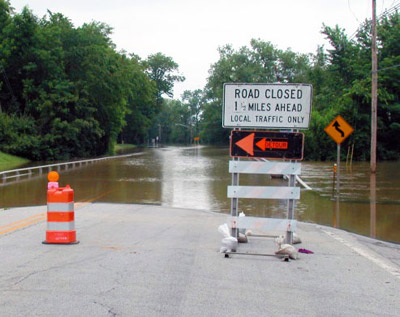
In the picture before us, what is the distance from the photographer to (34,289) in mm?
5461

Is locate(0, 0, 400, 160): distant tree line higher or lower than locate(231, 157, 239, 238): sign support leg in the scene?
higher

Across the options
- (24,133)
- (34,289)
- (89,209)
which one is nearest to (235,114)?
(34,289)

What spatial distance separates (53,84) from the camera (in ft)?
139

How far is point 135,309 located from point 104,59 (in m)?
43.7

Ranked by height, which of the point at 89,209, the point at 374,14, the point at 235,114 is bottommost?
the point at 89,209

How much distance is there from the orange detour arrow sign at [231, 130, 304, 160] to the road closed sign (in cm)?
23

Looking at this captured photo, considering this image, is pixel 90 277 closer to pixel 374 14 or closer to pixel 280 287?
pixel 280 287

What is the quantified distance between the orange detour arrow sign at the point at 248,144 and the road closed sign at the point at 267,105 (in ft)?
1.08

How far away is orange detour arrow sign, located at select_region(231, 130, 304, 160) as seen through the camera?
7543 millimetres

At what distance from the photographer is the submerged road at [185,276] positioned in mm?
4941

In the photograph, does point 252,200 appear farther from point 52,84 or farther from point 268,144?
point 52,84

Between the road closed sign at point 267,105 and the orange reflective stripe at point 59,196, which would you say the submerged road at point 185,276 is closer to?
the orange reflective stripe at point 59,196

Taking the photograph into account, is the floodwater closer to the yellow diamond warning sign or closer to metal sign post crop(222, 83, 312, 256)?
the yellow diamond warning sign

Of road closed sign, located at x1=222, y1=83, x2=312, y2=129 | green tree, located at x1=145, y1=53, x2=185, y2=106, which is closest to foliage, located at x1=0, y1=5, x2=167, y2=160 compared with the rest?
road closed sign, located at x1=222, y1=83, x2=312, y2=129
